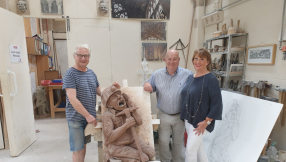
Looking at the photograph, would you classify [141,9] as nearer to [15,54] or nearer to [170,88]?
[170,88]

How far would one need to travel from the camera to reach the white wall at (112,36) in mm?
3395

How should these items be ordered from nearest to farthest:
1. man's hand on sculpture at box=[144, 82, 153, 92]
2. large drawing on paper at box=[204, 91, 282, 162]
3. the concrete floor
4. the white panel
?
large drawing on paper at box=[204, 91, 282, 162], man's hand on sculpture at box=[144, 82, 153, 92], the white panel, the concrete floor

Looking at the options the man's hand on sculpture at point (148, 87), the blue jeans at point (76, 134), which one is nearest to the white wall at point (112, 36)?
the man's hand on sculpture at point (148, 87)

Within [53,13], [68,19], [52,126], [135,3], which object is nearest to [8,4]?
[53,13]

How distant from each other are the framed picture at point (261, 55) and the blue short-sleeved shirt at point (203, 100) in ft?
4.49

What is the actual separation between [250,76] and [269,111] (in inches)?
41.7

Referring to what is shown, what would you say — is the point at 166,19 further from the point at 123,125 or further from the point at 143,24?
the point at 123,125

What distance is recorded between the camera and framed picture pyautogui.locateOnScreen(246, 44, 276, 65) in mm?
2322

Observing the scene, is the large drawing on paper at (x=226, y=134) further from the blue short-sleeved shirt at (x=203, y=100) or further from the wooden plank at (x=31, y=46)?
the wooden plank at (x=31, y=46)

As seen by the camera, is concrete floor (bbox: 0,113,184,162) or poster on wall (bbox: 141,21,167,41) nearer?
concrete floor (bbox: 0,113,184,162)

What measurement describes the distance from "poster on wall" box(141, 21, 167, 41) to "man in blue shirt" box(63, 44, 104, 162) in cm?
208

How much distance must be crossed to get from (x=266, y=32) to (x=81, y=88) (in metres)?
Answer: 2.83

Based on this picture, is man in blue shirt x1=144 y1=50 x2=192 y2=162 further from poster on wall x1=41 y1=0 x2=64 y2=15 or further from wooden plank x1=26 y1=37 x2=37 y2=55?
wooden plank x1=26 y1=37 x2=37 y2=55

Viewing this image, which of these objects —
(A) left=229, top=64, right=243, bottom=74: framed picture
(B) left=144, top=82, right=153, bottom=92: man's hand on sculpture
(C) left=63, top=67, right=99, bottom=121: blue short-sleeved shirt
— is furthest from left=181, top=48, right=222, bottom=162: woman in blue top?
(A) left=229, top=64, right=243, bottom=74: framed picture
